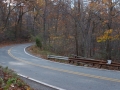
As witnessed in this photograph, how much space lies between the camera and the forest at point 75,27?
2209 centimetres

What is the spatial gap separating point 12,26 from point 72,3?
78.0ft

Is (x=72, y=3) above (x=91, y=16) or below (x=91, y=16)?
above

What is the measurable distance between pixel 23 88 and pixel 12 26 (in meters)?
42.2

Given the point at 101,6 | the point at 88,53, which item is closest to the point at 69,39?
the point at 88,53

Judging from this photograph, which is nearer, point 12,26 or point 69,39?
point 69,39

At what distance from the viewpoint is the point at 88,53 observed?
96.5 ft

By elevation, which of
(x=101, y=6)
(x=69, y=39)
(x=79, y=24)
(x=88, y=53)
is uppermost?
(x=101, y=6)

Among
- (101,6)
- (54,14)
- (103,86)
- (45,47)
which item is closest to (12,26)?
(54,14)

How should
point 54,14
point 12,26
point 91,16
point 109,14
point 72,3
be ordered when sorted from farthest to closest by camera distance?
point 12,26 < point 54,14 < point 72,3 < point 91,16 < point 109,14

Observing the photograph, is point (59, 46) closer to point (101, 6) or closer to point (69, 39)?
point (69, 39)

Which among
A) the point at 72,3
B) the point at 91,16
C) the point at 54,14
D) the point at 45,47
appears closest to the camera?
the point at 91,16

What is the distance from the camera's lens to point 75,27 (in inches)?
1001

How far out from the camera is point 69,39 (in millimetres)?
31625

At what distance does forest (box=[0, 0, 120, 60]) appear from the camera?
72.5 ft
